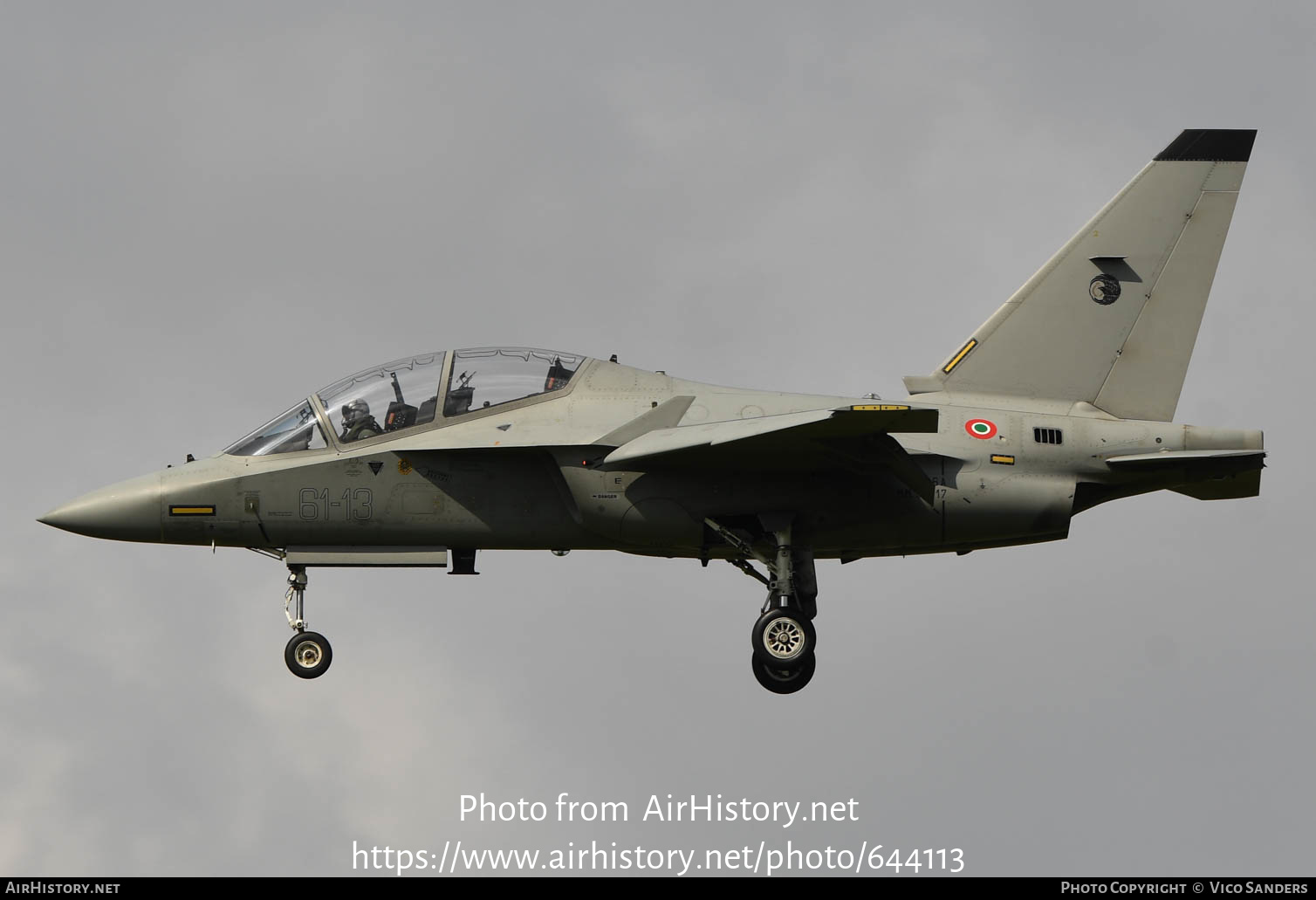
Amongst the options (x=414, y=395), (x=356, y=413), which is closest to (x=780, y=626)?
(x=414, y=395)

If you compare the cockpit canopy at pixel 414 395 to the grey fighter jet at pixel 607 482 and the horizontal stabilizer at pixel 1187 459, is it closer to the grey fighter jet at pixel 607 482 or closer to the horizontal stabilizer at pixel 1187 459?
the grey fighter jet at pixel 607 482

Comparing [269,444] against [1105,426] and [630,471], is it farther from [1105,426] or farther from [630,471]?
[1105,426]

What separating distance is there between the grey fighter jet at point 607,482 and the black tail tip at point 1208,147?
4.09 m

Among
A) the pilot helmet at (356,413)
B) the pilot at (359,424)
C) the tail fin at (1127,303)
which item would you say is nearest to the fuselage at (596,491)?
the pilot at (359,424)

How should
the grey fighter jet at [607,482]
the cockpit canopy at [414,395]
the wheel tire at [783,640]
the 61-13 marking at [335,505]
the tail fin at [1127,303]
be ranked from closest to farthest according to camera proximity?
the wheel tire at [783,640] < the grey fighter jet at [607,482] < the 61-13 marking at [335,505] < the cockpit canopy at [414,395] < the tail fin at [1127,303]

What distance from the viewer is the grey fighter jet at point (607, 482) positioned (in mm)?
20766

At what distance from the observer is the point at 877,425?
18891 millimetres

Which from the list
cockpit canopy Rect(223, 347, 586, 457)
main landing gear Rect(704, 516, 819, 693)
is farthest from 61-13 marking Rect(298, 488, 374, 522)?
main landing gear Rect(704, 516, 819, 693)

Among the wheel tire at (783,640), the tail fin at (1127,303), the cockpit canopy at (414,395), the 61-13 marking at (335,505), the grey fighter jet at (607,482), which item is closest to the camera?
the wheel tire at (783,640)

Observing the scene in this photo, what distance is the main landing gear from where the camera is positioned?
808 inches

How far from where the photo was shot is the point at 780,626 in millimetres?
20578

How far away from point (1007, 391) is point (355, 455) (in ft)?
27.9

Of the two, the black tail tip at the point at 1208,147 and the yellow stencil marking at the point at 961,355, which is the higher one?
the black tail tip at the point at 1208,147

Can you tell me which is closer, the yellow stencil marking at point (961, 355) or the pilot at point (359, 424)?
the pilot at point (359, 424)
